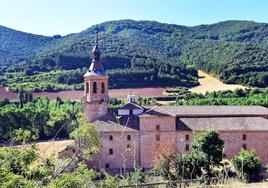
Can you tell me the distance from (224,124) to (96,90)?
46.4 feet

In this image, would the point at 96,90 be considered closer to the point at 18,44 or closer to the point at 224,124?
the point at 224,124

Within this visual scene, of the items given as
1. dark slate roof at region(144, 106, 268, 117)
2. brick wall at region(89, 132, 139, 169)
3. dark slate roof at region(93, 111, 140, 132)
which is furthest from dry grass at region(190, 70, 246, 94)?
brick wall at region(89, 132, 139, 169)

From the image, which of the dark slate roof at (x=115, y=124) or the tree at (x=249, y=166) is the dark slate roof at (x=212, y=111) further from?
the tree at (x=249, y=166)

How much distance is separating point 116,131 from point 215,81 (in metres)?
61.3

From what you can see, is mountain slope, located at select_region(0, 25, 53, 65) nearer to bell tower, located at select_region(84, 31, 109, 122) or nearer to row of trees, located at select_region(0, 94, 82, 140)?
row of trees, located at select_region(0, 94, 82, 140)

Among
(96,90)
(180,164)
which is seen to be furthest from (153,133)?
(180,164)

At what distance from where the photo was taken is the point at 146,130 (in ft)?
142

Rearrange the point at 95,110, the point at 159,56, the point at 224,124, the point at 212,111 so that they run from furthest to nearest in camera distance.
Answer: the point at 159,56
the point at 212,111
the point at 95,110
the point at 224,124

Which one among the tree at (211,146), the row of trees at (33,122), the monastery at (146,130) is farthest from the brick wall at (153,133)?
the row of trees at (33,122)

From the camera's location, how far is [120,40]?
143125 mm

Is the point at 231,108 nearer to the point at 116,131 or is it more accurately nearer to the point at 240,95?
the point at 116,131

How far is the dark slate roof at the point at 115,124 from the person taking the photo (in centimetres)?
4288

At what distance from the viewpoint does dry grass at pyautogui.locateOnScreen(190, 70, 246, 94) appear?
90.2 metres

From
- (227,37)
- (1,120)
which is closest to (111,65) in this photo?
(1,120)
